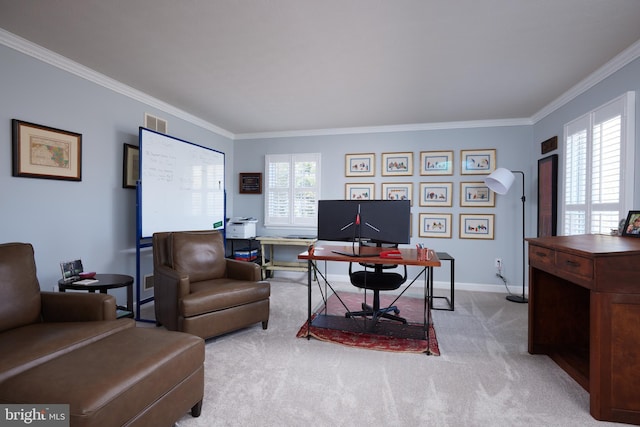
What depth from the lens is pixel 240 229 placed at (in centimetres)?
493

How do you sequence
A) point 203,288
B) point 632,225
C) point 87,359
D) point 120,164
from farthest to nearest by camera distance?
point 120,164, point 203,288, point 632,225, point 87,359

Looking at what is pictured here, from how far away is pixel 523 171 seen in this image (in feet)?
14.4

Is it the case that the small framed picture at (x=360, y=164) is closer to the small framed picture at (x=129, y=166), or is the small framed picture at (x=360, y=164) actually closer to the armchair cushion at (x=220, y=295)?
the armchair cushion at (x=220, y=295)

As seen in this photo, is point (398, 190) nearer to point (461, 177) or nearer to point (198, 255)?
point (461, 177)

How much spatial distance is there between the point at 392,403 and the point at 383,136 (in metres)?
3.84

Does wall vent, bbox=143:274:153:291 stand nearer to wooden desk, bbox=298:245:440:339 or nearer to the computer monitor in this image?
wooden desk, bbox=298:245:440:339

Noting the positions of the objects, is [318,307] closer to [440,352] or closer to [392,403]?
[440,352]

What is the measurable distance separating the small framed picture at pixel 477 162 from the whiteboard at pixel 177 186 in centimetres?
357

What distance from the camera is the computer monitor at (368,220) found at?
9.42ft

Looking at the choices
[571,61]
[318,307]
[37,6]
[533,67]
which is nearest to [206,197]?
[318,307]

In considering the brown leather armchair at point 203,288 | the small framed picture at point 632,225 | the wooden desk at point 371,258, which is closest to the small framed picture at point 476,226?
the wooden desk at point 371,258

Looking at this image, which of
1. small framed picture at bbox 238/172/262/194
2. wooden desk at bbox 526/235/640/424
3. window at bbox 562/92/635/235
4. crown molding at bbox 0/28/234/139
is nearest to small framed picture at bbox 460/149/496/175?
window at bbox 562/92/635/235

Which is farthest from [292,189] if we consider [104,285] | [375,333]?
[104,285]

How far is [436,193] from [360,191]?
1.14 m
